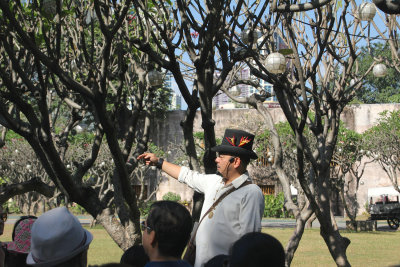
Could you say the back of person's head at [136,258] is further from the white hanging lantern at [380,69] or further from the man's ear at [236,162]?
the white hanging lantern at [380,69]

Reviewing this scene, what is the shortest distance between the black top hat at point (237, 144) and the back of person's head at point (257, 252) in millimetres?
2057

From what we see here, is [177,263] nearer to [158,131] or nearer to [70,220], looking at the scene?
[70,220]

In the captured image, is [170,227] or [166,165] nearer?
[170,227]

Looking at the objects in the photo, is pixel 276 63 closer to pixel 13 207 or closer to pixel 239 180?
pixel 239 180

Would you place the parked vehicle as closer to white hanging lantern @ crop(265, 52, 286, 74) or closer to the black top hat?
white hanging lantern @ crop(265, 52, 286, 74)

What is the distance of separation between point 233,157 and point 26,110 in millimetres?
2698

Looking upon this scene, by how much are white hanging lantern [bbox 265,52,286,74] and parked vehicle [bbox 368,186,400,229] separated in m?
22.5

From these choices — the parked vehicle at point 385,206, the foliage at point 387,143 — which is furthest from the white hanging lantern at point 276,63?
the parked vehicle at point 385,206

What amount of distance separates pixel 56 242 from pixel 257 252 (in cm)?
82

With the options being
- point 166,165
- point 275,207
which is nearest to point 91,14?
point 166,165

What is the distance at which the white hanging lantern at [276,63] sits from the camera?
7121mm

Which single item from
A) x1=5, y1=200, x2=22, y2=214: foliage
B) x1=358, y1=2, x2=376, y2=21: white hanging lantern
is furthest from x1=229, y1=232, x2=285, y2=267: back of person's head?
x1=5, y1=200, x2=22, y2=214: foliage

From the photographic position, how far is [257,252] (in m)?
2.20

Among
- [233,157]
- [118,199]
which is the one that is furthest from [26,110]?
[233,157]
